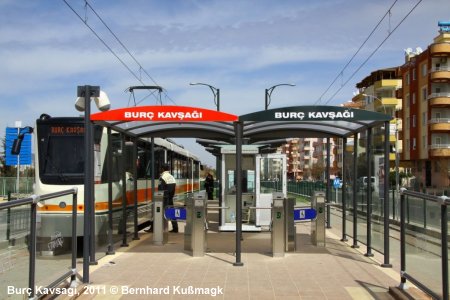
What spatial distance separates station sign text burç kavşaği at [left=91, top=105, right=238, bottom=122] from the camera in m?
8.91

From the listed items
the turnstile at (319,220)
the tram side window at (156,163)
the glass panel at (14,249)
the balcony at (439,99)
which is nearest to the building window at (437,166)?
the balcony at (439,99)

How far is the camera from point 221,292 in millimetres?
7359

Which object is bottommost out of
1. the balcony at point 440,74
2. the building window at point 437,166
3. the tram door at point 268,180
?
the tram door at point 268,180

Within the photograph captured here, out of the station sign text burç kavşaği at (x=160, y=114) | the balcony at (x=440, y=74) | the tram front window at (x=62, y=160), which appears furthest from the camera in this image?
the balcony at (x=440, y=74)

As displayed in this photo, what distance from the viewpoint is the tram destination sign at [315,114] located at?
29.8 ft

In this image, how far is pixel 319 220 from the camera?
11.7 m

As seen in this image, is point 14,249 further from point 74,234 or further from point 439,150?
point 439,150

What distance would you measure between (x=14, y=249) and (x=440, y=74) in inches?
2175

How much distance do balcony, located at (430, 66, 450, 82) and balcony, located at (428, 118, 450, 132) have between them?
4.04m

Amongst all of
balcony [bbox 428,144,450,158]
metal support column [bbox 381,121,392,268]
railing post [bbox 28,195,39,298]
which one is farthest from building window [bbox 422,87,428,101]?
railing post [bbox 28,195,39,298]

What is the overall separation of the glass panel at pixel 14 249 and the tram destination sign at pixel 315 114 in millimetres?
4532

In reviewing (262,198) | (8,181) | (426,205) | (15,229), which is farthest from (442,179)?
(15,229)

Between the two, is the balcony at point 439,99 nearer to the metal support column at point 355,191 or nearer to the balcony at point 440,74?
the balcony at point 440,74

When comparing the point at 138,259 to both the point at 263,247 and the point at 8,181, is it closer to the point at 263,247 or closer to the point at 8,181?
the point at 263,247
